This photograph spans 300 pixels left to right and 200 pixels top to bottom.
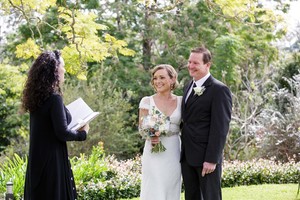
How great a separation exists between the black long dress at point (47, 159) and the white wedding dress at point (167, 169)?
1218 mm

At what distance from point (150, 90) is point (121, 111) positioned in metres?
1.67

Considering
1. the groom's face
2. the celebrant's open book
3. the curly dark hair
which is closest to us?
the curly dark hair

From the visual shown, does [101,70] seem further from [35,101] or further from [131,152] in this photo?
[35,101]

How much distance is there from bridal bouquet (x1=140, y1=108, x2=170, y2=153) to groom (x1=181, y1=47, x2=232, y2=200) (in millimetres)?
211

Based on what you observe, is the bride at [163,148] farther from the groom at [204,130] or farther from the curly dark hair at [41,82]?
the curly dark hair at [41,82]

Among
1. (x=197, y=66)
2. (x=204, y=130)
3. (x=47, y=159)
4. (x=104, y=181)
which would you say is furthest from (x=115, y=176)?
(x=47, y=159)

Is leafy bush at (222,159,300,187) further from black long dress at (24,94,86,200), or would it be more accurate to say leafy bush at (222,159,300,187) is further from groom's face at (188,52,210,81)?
black long dress at (24,94,86,200)

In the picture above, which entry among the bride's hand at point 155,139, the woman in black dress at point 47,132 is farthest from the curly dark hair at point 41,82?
the bride's hand at point 155,139

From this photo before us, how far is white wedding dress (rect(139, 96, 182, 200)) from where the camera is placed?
5.66 m

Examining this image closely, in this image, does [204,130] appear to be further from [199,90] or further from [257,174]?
[257,174]

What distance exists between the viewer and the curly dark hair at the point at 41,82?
4.51 metres

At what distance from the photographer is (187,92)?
18.3 feet

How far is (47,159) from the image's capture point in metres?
4.60

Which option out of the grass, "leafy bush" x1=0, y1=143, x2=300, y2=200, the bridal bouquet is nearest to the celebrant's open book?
the bridal bouquet
